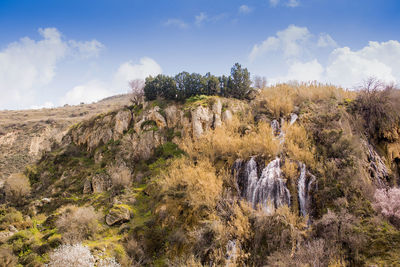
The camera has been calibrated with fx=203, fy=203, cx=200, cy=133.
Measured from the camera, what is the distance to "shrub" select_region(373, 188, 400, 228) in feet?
27.6

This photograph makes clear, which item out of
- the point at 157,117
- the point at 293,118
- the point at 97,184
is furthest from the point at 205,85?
the point at 97,184

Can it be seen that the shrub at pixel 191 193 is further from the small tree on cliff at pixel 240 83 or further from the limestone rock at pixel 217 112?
the small tree on cliff at pixel 240 83

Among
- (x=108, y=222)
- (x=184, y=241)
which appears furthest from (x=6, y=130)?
(x=184, y=241)

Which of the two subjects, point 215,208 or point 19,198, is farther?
point 19,198

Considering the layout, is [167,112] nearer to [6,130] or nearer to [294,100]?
[294,100]

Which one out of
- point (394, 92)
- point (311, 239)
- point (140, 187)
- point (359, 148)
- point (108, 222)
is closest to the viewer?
point (311, 239)

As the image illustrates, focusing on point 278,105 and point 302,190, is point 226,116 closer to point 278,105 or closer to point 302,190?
point 278,105

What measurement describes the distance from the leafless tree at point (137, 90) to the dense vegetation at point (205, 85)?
3244 mm

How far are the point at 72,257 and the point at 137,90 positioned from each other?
21983 mm

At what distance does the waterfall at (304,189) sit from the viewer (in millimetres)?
10211

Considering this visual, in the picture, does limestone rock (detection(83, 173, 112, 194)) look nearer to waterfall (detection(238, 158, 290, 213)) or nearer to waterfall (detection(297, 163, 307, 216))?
waterfall (detection(238, 158, 290, 213))

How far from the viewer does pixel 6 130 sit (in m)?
48.2

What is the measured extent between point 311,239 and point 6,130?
212ft

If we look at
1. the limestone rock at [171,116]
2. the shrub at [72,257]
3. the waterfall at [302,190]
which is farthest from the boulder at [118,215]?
the waterfall at [302,190]
